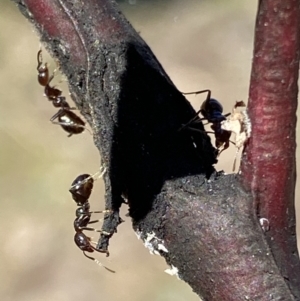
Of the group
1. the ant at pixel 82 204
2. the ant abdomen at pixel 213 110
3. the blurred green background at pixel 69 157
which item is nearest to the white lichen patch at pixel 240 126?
the ant abdomen at pixel 213 110

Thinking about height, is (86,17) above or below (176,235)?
above

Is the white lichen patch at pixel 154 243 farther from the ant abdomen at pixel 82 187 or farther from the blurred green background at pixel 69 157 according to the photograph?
the blurred green background at pixel 69 157

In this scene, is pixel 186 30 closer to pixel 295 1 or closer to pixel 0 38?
pixel 0 38

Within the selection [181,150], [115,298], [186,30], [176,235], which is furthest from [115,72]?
[186,30]

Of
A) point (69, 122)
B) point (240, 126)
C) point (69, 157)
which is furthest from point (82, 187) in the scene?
point (69, 157)

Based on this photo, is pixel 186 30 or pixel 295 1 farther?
pixel 186 30

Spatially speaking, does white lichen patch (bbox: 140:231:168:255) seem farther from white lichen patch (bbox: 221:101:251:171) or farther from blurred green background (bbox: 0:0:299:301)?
blurred green background (bbox: 0:0:299:301)

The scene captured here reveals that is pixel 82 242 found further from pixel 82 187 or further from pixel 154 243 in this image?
pixel 154 243

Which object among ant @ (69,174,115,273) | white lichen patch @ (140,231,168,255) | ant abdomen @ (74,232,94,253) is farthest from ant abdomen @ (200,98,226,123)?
ant abdomen @ (74,232,94,253)
